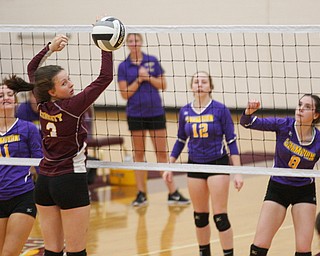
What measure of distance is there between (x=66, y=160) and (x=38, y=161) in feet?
2.54

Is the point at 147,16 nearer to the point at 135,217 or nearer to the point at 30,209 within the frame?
the point at 135,217

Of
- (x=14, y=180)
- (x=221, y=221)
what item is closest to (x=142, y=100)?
(x=221, y=221)

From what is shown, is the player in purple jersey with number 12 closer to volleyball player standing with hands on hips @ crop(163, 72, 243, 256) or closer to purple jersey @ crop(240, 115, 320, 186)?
purple jersey @ crop(240, 115, 320, 186)

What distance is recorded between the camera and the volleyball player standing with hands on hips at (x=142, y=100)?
1077 cm

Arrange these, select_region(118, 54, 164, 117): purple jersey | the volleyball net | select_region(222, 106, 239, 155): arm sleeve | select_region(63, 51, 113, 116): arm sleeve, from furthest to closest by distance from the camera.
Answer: the volleyball net < select_region(118, 54, 164, 117): purple jersey < select_region(222, 106, 239, 155): arm sleeve < select_region(63, 51, 113, 116): arm sleeve

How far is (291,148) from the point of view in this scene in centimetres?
676

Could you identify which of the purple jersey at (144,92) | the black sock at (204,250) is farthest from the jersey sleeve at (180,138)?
the purple jersey at (144,92)

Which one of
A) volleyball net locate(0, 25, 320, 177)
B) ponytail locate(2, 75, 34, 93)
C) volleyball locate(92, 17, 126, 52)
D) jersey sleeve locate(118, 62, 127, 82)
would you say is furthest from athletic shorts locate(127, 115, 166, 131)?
volleyball locate(92, 17, 126, 52)

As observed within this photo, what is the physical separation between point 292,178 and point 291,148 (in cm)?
25

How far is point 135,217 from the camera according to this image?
1045 cm

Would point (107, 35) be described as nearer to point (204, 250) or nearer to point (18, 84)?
point (18, 84)

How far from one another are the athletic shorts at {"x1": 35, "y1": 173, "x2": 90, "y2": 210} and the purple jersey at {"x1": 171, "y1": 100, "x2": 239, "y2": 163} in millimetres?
2031

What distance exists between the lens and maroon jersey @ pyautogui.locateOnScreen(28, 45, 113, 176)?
19.5 feet

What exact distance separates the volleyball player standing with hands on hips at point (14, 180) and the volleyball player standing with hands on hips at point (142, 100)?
3819 mm
